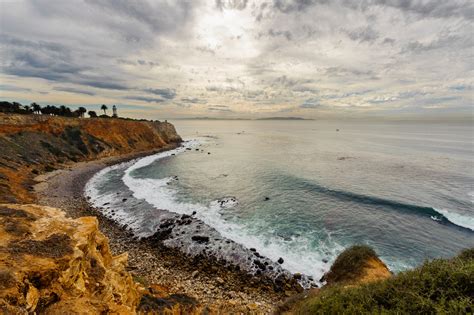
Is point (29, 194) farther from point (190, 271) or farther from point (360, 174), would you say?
point (360, 174)

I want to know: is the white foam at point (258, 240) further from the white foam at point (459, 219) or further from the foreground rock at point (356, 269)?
the white foam at point (459, 219)

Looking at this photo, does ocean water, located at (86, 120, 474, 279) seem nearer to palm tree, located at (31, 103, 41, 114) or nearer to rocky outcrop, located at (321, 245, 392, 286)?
rocky outcrop, located at (321, 245, 392, 286)

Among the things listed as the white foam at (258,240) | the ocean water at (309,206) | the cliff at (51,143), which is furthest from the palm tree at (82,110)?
the white foam at (258,240)

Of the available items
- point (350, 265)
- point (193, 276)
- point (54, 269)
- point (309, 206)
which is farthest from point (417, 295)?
point (309, 206)

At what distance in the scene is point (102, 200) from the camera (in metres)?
33.1

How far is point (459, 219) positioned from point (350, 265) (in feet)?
68.0

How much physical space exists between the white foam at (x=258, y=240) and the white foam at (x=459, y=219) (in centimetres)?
1585

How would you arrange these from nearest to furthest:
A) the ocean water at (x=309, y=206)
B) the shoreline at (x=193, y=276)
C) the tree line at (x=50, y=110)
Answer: the shoreline at (x=193, y=276)
the ocean water at (x=309, y=206)
the tree line at (x=50, y=110)

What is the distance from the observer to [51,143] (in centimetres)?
5344

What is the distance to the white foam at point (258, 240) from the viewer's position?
786 inches

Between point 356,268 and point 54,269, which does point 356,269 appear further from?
point 54,269

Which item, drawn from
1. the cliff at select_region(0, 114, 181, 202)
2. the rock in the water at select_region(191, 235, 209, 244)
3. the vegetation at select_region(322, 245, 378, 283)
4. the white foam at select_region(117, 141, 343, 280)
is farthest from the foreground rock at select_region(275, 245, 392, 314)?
the cliff at select_region(0, 114, 181, 202)

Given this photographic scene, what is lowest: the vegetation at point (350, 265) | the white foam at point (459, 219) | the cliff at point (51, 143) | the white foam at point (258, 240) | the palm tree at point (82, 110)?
the white foam at point (258, 240)

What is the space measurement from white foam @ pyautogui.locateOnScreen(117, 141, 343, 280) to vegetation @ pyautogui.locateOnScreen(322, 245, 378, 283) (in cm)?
220
